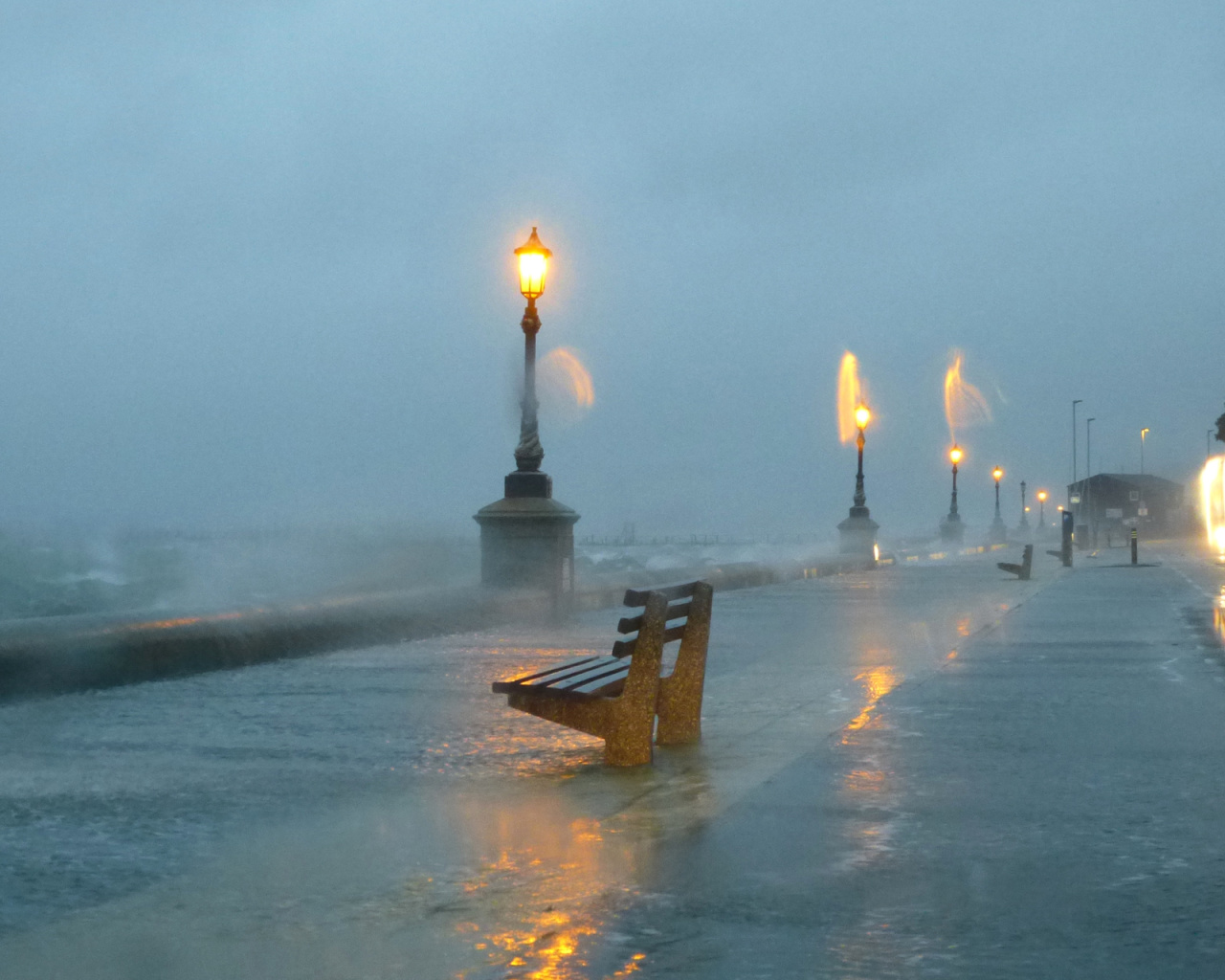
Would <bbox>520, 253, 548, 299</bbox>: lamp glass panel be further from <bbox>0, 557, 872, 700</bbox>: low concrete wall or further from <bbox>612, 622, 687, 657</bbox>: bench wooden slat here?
<bbox>612, 622, 687, 657</bbox>: bench wooden slat

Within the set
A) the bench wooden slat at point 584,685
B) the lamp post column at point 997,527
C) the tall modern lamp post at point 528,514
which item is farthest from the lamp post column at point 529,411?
the lamp post column at point 997,527

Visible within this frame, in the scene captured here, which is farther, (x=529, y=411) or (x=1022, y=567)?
(x=1022, y=567)

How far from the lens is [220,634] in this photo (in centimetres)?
1321

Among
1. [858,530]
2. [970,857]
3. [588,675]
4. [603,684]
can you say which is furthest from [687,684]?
[858,530]

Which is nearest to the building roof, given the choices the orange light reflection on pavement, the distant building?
the distant building

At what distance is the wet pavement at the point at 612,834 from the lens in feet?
15.5

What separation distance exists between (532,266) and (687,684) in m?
10.5

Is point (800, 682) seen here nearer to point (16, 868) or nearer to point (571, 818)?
point (571, 818)

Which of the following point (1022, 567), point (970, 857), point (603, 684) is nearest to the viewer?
point (970, 857)

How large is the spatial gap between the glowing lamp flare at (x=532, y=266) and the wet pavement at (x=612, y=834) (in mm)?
7269

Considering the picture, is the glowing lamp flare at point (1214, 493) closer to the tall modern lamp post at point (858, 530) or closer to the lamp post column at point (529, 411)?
the tall modern lamp post at point (858, 530)

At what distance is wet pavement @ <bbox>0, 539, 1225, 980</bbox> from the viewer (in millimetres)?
4730

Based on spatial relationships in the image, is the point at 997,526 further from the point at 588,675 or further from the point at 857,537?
the point at 588,675

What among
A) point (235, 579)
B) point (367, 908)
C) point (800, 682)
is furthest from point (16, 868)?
point (235, 579)
